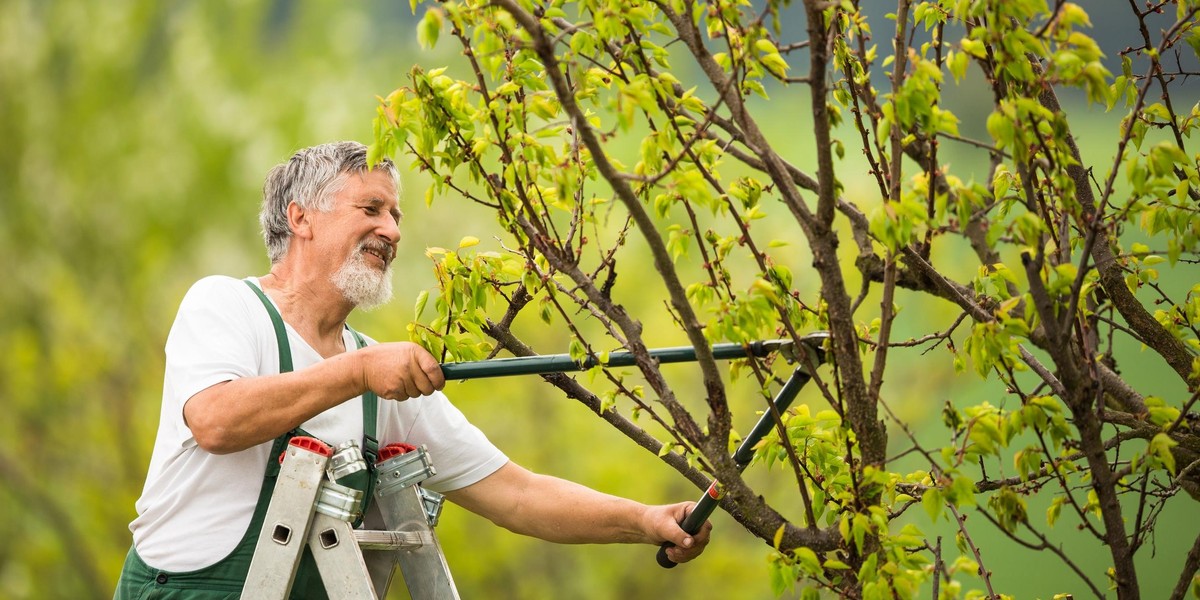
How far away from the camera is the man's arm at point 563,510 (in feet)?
6.98

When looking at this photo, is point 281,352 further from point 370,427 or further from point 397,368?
point 397,368

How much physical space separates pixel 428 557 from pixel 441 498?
0.13 m

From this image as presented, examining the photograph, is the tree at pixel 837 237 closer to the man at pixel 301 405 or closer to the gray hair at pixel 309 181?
the man at pixel 301 405

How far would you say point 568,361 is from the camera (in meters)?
1.75

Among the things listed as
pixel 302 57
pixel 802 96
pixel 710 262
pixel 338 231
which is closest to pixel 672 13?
pixel 710 262

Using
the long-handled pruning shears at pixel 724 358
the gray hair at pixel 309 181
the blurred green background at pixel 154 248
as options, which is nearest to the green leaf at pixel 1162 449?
the long-handled pruning shears at pixel 724 358

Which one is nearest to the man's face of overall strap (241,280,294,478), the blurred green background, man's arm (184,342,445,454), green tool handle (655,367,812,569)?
overall strap (241,280,294,478)

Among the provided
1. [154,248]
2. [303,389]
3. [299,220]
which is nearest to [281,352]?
[303,389]

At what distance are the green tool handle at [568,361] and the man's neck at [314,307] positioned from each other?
1.54 ft

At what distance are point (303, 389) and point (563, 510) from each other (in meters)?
0.71

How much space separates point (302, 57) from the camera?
7.91 meters

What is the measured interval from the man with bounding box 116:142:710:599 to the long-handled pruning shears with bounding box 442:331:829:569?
0.28ft

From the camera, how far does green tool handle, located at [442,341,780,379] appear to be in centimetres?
171

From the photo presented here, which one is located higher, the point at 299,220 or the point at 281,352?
the point at 299,220
